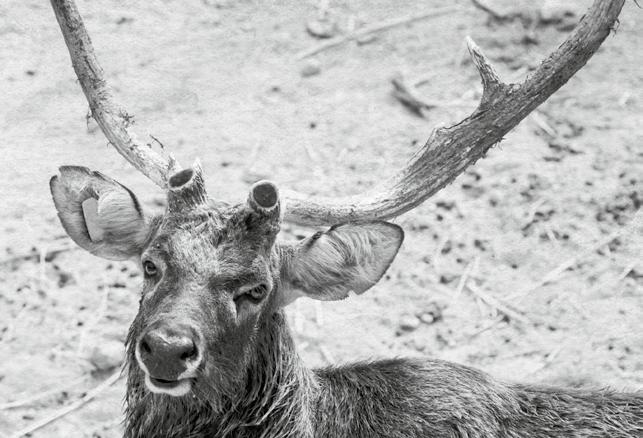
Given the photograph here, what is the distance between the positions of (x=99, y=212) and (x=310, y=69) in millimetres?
5048

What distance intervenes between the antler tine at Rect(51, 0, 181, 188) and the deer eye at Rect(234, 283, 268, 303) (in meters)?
1.03

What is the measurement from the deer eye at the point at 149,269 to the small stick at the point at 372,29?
5.41m

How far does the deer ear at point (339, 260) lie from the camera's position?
5.25 m

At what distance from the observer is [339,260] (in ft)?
17.5

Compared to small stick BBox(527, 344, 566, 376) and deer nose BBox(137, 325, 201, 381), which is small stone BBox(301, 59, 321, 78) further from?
deer nose BBox(137, 325, 201, 381)

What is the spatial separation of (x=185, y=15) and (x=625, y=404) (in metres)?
6.27

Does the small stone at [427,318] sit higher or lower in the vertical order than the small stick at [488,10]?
lower

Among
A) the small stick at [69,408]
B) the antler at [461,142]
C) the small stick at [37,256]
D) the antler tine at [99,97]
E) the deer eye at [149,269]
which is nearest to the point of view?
the deer eye at [149,269]

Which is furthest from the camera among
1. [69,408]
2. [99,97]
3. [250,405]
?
[69,408]

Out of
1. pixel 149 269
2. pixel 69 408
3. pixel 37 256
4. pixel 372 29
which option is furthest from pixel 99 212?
pixel 372 29

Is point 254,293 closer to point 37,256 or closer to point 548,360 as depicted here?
point 548,360

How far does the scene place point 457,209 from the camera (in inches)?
351

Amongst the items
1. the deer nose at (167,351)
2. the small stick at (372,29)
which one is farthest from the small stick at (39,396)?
the small stick at (372,29)

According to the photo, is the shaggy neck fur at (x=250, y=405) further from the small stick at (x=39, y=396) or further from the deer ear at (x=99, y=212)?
the small stick at (x=39, y=396)
